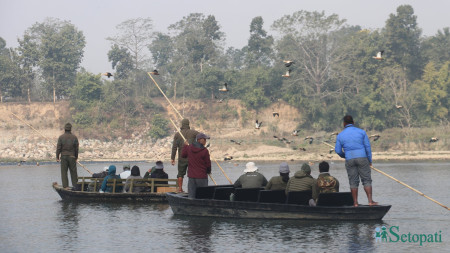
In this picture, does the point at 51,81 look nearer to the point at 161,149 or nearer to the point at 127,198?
the point at 161,149

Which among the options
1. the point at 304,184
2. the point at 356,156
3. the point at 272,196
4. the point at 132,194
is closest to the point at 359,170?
the point at 356,156

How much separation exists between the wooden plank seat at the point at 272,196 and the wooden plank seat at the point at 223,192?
3.63 ft

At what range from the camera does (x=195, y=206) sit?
53.9ft

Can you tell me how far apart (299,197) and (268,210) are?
808mm

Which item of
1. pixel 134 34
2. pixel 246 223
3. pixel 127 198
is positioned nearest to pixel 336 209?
pixel 246 223

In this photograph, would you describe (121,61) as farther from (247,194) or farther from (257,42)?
(247,194)

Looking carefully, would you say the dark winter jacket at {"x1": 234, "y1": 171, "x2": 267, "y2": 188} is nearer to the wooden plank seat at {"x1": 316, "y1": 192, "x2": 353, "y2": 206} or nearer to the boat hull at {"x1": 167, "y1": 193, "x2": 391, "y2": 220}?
the boat hull at {"x1": 167, "y1": 193, "x2": 391, "y2": 220}

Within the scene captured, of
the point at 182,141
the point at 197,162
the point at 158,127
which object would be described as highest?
the point at 158,127

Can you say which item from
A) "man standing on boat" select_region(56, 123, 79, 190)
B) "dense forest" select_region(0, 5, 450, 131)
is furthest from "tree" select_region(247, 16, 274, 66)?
"man standing on boat" select_region(56, 123, 79, 190)

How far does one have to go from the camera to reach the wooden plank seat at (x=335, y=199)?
49.2ft

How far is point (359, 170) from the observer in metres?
15.1

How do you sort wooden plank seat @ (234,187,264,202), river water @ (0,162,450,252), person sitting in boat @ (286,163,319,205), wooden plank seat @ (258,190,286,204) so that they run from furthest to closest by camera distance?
wooden plank seat @ (234,187,264,202), wooden plank seat @ (258,190,286,204), person sitting in boat @ (286,163,319,205), river water @ (0,162,450,252)

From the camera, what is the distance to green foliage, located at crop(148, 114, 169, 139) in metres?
76.1
